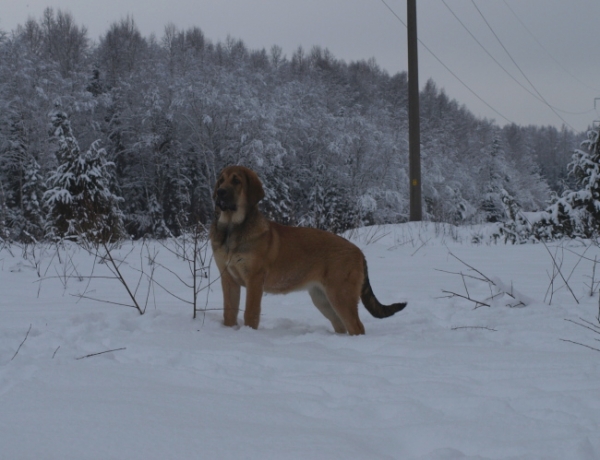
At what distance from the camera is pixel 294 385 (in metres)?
2.49

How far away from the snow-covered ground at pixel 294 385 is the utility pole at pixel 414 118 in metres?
9.60

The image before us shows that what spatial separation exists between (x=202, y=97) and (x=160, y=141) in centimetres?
455

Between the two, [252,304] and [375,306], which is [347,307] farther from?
[252,304]

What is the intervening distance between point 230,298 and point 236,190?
3.10ft

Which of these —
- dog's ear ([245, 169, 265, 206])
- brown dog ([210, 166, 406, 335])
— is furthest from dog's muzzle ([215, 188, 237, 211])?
dog's ear ([245, 169, 265, 206])

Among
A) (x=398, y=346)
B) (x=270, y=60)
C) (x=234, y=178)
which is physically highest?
(x=270, y=60)

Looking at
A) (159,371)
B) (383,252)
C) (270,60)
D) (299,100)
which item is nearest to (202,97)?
(299,100)

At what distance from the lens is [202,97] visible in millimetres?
36094

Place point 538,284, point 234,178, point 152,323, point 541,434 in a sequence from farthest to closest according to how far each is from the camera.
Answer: point 538,284 → point 234,178 → point 152,323 → point 541,434

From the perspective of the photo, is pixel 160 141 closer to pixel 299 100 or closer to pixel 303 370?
pixel 299 100

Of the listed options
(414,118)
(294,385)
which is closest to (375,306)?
(294,385)

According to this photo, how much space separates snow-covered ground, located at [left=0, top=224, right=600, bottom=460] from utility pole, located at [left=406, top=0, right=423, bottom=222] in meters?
9.60

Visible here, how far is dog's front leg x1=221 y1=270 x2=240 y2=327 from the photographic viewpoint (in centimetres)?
433

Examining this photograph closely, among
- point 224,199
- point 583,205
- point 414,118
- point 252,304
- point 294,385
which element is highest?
point 414,118
